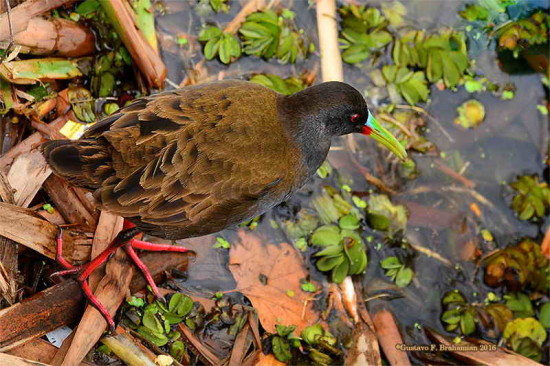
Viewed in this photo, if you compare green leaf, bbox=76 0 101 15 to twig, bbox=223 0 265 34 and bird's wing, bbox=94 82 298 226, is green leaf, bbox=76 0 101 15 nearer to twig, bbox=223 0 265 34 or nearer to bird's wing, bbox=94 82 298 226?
twig, bbox=223 0 265 34

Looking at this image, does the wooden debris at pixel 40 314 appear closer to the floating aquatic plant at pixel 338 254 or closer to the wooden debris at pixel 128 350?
the wooden debris at pixel 128 350

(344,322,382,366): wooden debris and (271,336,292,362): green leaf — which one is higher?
(271,336,292,362): green leaf

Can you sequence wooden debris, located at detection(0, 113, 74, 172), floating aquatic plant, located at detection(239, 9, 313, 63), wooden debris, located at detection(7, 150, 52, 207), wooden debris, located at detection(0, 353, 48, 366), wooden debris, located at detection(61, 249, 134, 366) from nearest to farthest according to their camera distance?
wooden debris, located at detection(0, 353, 48, 366), wooden debris, located at detection(61, 249, 134, 366), wooden debris, located at detection(7, 150, 52, 207), wooden debris, located at detection(0, 113, 74, 172), floating aquatic plant, located at detection(239, 9, 313, 63)

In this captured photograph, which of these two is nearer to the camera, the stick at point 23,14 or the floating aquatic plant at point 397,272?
the stick at point 23,14

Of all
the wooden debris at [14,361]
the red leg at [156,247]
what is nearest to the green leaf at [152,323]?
the red leg at [156,247]

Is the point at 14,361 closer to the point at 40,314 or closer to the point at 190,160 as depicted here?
the point at 40,314

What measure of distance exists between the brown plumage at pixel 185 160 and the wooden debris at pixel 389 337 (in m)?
1.21

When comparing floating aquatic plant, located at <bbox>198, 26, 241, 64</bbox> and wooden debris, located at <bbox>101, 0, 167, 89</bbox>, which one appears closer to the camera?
wooden debris, located at <bbox>101, 0, 167, 89</bbox>

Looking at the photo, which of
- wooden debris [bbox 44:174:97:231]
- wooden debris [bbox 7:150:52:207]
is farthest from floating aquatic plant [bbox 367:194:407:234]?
wooden debris [bbox 7:150:52:207]

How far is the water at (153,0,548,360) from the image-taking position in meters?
4.71

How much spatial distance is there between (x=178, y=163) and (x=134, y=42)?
1489mm

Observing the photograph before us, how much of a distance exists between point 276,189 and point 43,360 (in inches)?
64.3

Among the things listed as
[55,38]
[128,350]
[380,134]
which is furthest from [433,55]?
[128,350]

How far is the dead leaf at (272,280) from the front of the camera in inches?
172
